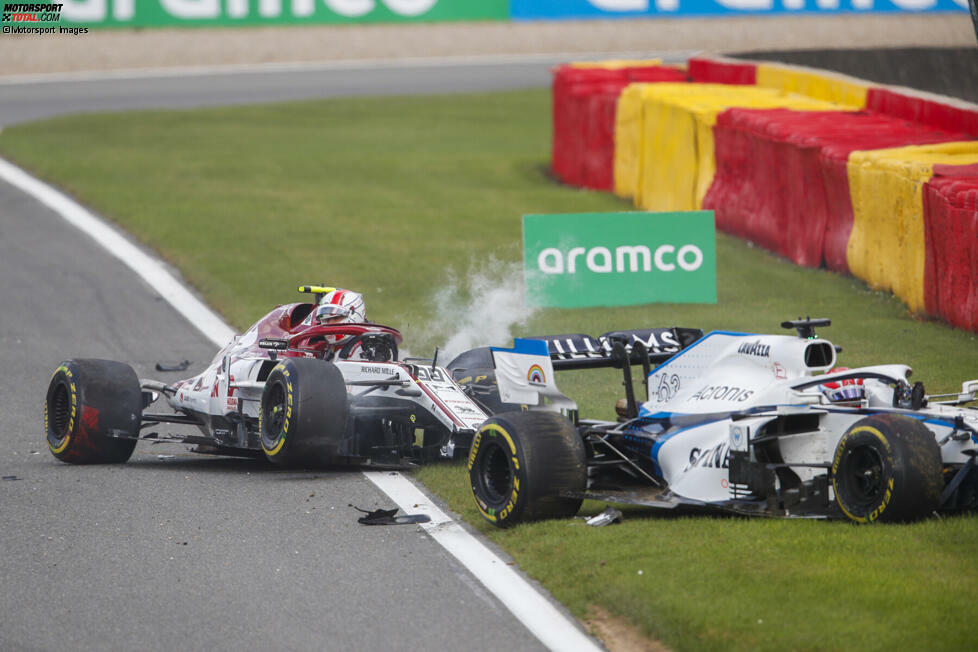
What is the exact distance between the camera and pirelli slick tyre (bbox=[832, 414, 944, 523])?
718cm

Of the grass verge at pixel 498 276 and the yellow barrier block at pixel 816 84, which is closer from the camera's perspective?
the grass verge at pixel 498 276

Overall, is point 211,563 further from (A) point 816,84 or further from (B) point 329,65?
(B) point 329,65

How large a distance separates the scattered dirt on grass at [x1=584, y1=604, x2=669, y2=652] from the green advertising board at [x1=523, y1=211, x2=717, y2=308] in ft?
29.0

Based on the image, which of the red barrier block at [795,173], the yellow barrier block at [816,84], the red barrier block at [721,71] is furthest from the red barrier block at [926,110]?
the red barrier block at [721,71]

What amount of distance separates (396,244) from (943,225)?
342 inches

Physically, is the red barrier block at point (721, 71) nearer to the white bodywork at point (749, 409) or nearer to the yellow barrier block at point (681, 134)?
the yellow barrier block at point (681, 134)

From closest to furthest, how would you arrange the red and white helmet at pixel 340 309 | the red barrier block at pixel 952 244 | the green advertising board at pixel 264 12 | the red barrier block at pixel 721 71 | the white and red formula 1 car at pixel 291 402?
the white and red formula 1 car at pixel 291 402
the red and white helmet at pixel 340 309
the red barrier block at pixel 952 244
the red barrier block at pixel 721 71
the green advertising board at pixel 264 12

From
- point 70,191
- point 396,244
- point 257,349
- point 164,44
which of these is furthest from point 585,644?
point 164,44

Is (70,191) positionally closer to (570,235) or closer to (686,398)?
(570,235)

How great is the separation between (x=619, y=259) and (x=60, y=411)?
23.0 feet

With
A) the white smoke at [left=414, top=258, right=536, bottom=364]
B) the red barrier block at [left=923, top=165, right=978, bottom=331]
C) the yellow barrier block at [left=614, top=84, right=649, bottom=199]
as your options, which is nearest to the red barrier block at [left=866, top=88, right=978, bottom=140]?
the red barrier block at [left=923, top=165, right=978, bottom=331]

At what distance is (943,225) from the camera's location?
14.2 m

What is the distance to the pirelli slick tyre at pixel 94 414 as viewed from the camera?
10.8 metres

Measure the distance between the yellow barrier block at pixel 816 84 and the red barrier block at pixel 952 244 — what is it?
21.6 ft
